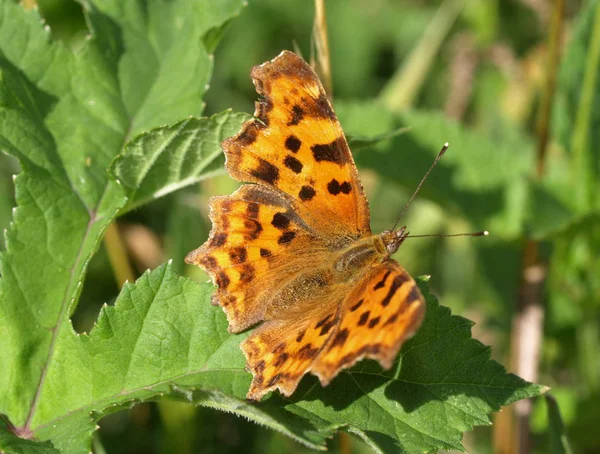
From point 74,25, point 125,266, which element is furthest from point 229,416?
Answer: point 74,25

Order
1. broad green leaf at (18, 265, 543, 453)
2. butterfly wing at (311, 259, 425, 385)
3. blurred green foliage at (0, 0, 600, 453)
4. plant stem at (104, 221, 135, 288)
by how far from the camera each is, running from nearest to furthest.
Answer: butterfly wing at (311, 259, 425, 385) → broad green leaf at (18, 265, 543, 453) → blurred green foliage at (0, 0, 600, 453) → plant stem at (104, 221, 135, 288)

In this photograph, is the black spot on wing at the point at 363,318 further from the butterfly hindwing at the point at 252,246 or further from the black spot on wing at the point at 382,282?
the butterfly hindwing at the point at 252,246

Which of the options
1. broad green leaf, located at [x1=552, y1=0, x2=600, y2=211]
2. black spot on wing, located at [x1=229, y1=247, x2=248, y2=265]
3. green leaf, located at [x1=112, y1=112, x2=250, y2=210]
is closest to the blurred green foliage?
broad green leaf, located at [x1=552, y1=0, x2=600, y2=211]

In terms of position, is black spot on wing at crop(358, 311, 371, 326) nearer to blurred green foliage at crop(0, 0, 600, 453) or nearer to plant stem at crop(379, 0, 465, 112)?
blurred green foliage at crop(0, 0, 600, 453)

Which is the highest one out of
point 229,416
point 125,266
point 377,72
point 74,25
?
point 74,25

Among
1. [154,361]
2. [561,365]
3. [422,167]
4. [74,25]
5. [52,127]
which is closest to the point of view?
[154,361]

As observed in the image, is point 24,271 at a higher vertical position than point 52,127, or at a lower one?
lower

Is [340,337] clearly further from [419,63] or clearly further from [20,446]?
[419,63]

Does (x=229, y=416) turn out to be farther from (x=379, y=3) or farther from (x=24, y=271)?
(x=379, y=3)
